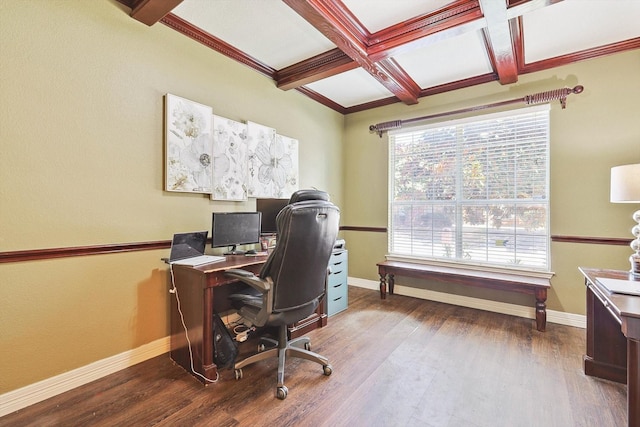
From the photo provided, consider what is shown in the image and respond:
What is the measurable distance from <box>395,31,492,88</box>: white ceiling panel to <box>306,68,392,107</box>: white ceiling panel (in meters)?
0.46

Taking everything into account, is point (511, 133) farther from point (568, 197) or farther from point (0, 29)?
point (0, 29)

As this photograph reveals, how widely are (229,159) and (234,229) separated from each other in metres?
0.68

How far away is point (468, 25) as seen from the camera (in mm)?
2201

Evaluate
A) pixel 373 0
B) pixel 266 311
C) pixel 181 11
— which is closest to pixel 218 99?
pixel 181 11

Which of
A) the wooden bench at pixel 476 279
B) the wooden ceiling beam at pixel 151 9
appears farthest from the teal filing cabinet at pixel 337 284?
the wooden ceiling beam at pixel 151 9

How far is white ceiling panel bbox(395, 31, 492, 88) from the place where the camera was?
2681mm

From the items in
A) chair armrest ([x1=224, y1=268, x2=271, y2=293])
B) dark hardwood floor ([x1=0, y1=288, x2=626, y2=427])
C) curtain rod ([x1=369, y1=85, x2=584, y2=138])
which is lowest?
dark hardwood floor ([x1=0, y1=288, x2=626, y2=427])

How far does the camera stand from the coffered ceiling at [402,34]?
83.8 inches

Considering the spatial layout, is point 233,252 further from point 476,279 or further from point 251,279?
point 476,279

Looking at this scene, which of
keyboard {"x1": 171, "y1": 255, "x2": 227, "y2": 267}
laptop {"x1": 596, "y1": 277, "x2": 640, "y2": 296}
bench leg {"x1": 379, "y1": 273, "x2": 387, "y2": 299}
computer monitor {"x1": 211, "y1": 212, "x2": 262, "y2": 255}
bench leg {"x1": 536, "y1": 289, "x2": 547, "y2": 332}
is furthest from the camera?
bench leg {"x1": 379, "y1": 273, "x2": 387, "y2": 299}

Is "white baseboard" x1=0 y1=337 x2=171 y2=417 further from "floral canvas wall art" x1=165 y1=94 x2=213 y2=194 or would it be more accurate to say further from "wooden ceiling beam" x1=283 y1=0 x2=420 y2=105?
"wooden ceiling beam" x1=283 y1=0 x2=420 y2=105

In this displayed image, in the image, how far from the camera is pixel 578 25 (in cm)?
238

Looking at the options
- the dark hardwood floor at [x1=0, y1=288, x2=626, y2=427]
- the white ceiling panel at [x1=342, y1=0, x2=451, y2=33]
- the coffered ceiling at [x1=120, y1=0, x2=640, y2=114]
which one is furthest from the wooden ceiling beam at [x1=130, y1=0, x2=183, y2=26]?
the dark hardwood floor at [x1=0, y1=288, x2=626, y2=427]

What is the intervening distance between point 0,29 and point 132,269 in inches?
62.4
